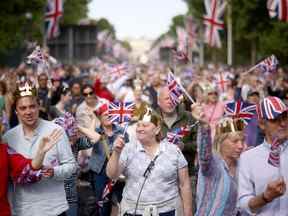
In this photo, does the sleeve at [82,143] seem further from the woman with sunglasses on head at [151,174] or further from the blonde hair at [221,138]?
the blonde hair at [221,138]

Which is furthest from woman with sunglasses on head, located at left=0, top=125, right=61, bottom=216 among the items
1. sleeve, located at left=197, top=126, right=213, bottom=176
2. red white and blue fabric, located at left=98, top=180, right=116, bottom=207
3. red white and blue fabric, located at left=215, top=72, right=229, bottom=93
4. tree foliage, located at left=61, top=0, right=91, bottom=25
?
tree foliage, located at left=61, top=0, right=91, bottom=25

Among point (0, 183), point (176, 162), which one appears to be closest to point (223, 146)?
point (176, 162)

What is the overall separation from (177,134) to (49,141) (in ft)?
8.20

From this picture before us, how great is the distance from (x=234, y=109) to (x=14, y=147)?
2.18 meters

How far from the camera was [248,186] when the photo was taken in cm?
491

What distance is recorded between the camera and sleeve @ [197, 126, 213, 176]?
16.4 feet

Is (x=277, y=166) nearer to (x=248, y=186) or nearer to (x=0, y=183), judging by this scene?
(x=248, y=186)

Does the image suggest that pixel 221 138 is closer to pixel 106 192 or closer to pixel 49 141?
pixel 49 141

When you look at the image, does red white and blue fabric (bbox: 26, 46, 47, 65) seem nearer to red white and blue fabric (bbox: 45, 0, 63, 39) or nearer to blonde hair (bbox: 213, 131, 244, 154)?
blonde hair (bbox: 213, 131, 244, 154)

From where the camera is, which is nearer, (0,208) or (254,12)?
(0,208)

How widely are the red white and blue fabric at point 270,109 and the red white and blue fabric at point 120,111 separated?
3.03 metres

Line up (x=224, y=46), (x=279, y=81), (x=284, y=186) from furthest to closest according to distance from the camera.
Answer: (x=224, y=46) → (x=279, y=81) → (x=284, y=186)

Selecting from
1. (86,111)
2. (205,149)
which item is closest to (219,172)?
(205,149)

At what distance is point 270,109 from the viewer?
489cm
